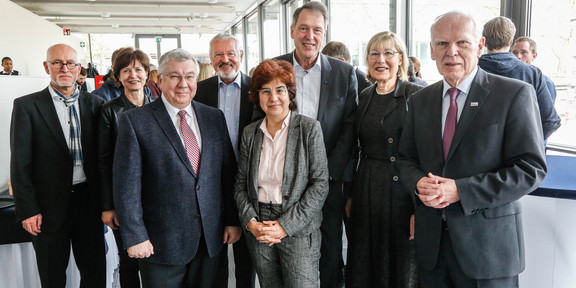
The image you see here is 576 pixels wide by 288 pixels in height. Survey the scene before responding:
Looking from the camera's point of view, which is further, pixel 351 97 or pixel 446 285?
pixel 351 97

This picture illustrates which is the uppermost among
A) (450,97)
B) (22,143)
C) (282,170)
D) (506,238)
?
(450,97)

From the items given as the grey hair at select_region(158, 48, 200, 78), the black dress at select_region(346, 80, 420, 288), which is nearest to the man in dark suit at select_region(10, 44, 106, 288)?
the grey hair at select_region(158, 48, 200, 78)

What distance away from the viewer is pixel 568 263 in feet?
6.44

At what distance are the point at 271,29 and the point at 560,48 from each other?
390 inches

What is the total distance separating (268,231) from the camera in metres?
2.01

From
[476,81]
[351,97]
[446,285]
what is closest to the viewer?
[476,81]

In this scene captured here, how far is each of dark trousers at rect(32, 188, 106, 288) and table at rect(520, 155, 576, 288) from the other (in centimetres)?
245

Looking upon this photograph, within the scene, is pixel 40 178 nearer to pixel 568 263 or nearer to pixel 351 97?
pixel 351 97

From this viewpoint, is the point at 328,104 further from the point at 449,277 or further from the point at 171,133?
the point at 449,277

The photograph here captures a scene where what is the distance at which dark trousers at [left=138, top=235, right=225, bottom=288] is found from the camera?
207 cm

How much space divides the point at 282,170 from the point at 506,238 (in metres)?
1.04

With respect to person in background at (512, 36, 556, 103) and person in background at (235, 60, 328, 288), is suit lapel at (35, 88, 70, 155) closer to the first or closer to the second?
person in background at (235, 60, 328, 288)

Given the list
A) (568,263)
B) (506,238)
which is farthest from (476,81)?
(568,263)

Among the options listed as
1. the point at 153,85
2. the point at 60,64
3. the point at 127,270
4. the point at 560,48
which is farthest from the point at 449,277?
the point at 153,85
